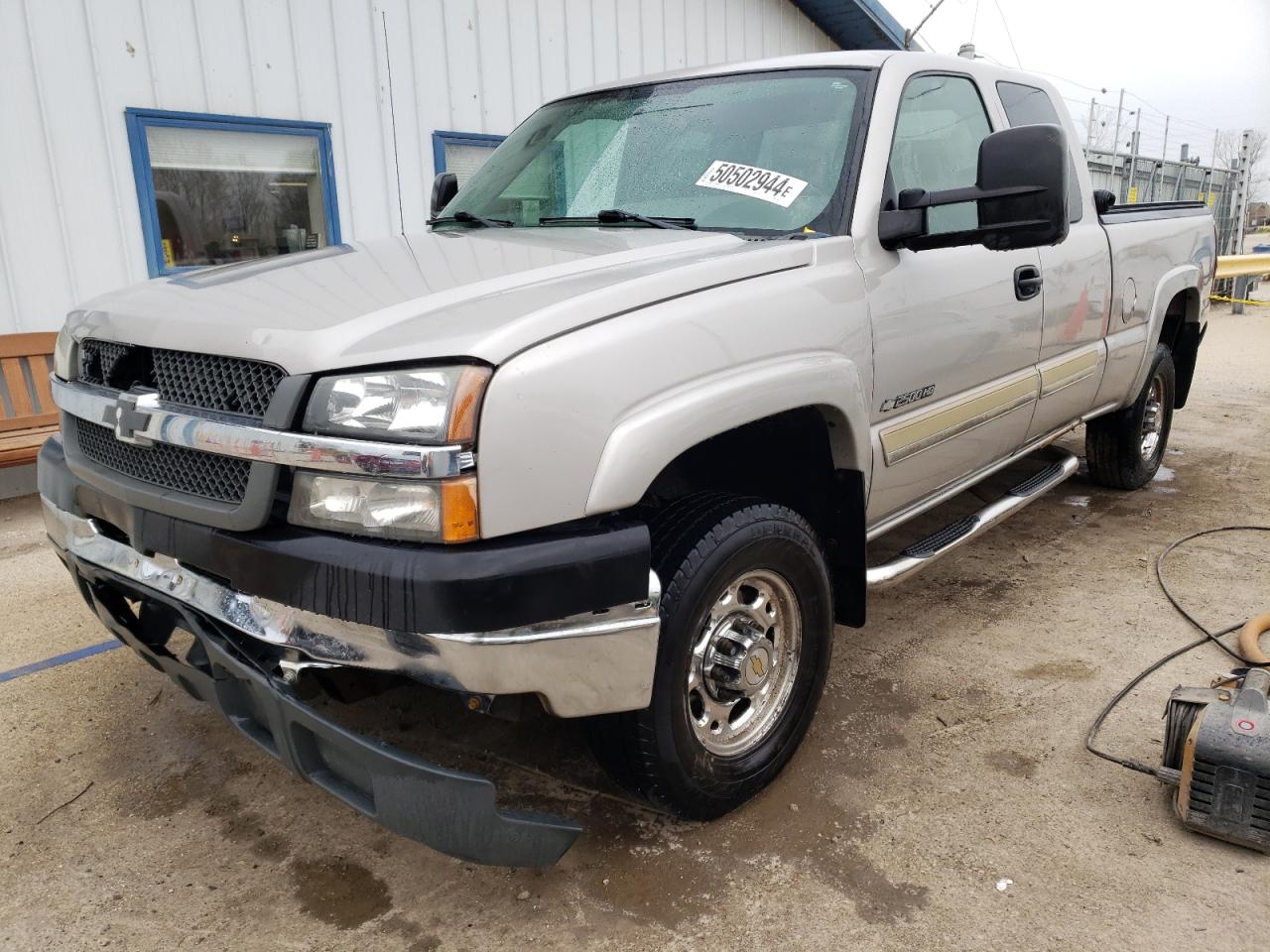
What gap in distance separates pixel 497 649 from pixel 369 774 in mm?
401

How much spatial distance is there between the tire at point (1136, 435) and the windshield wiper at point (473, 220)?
3.38m

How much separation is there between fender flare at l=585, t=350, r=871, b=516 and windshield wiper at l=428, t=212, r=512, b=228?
1281 millimetres

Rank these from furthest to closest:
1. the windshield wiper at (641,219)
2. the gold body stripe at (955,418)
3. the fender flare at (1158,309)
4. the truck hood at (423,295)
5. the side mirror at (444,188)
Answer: the fender flare at (1158,309)
the side mirror at (444,188)
the gold body stripe at (955,418)
the windshield wiper at (641,219)
the truck hood at (423,295)

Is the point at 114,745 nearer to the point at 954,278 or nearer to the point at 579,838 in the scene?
the point at 579,838

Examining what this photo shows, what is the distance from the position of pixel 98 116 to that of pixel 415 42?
88.2 inches

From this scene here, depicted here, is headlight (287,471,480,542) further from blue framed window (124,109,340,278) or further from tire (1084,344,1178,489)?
blue framed window (124,109,340,278)

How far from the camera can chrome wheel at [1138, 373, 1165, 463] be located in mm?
5199

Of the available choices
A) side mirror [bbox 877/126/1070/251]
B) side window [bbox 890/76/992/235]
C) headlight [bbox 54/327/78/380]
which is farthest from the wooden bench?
side mirror [bbox 877/126/1070/251]

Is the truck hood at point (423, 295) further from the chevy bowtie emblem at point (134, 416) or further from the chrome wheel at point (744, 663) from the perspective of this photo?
the chrome wheel at point (744, 663)

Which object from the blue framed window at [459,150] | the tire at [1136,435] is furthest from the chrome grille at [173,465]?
the blue framed window at [459,150]

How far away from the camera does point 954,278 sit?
3.06 meters

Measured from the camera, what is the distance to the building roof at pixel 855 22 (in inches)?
366

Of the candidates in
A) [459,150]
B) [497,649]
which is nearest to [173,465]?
[497,649]

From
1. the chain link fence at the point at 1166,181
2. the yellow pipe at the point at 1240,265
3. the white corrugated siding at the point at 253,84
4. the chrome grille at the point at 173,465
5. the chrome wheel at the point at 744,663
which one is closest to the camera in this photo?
the chrome grille at the point at 173,465
